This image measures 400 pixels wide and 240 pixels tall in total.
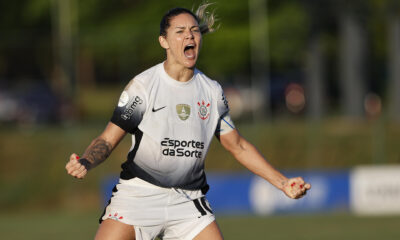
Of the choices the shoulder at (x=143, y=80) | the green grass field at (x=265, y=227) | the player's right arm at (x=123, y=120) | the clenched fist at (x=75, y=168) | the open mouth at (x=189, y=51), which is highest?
the open mouth at (x=189, y=51)

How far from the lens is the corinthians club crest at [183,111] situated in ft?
18.4

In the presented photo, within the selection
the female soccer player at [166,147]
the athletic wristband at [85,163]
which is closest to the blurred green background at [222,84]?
the female soccer player at [166,147]

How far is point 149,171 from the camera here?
560cm

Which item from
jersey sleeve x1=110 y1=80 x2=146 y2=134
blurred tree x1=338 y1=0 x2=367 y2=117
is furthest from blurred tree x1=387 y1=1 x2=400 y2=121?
jersey sleeve x1=110 y1=80 x2=146 y2=134

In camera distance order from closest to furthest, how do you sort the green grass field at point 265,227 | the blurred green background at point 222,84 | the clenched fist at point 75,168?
the clenched fist at point 75,168
the green grass field at point 265,227
the blurred green background at point 222,84


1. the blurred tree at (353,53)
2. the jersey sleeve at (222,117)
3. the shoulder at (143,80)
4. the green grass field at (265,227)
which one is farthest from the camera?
the blurred tree at (353,53)

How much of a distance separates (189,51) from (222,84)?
22.5m

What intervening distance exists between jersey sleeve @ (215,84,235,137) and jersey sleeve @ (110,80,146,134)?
581 mm

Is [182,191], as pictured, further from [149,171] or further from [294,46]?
[294,46]

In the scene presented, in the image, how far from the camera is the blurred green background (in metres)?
20.1

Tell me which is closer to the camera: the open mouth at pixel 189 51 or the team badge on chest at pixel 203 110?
the open mouth at pixel 189 51

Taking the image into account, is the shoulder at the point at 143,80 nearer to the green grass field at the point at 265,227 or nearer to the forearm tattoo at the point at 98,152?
the forearm tattoo at the point at 98,152

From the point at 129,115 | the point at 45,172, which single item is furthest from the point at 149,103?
the point at 45,172

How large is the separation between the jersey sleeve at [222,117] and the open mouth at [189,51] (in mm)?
402
